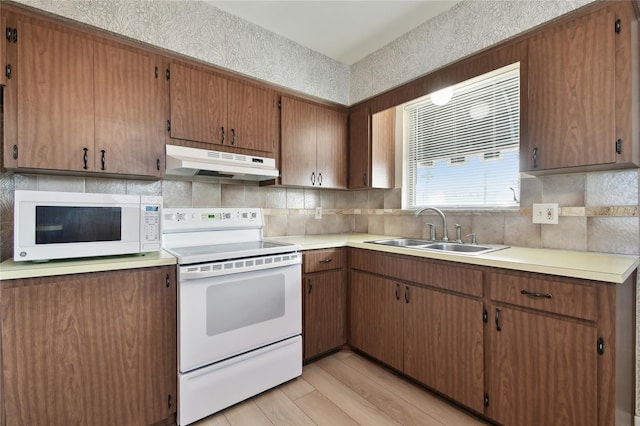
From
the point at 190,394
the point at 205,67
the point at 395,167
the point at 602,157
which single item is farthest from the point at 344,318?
the point at 205,67

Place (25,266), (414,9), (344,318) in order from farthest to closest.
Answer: (344,318), (414,9), (25,266)

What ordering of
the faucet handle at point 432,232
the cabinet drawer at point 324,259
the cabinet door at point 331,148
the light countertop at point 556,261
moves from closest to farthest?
the light countertop at point 556,261
the cabinet drawer at point 324,259
the faucet handle at point 432,232
the cabinet door at point 331,148

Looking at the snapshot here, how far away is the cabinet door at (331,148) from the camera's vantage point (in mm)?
2705

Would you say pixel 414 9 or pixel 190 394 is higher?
pixel 414 9

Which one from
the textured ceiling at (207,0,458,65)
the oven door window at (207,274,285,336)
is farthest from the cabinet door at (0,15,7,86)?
the oven door window at (207,274,285,336)

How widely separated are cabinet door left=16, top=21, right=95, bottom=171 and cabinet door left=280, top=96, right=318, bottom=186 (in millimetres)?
1288

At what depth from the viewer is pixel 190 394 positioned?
1.59 metres

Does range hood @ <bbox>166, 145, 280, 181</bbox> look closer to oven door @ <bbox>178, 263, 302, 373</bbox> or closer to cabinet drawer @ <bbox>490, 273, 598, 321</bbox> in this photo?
oven door @ <bbox>178, 263, 302, 373</bbox>

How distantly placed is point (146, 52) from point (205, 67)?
1.19 feet

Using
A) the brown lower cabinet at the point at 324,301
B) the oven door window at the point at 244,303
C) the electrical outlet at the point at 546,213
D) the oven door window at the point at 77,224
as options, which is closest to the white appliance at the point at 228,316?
the oven door window at the point at 244,303

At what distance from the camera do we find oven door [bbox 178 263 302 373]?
160 cm

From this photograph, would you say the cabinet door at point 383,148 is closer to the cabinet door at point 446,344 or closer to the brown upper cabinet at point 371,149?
the brown upper cabinet at point 371,149

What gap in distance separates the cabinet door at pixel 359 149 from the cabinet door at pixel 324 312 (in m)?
0.91

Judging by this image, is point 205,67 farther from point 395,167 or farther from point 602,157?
point 602,157
